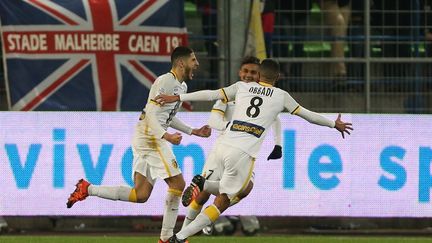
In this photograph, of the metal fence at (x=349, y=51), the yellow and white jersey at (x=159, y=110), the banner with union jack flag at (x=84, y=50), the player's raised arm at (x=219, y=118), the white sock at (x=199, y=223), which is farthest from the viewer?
the metal fence at (x=349, y=51)

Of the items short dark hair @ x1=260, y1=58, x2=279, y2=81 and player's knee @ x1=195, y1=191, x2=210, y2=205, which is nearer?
short dark hair @ x1=260, y1=58, x2=279, y2=81

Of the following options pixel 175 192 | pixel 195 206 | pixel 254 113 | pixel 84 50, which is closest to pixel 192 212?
pixel 195 206

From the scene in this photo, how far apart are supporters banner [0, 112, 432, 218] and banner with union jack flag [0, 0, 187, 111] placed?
80 cm

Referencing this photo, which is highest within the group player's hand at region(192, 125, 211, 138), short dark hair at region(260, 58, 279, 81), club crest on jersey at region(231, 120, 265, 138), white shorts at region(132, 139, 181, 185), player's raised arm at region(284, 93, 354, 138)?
short dark hair at region(260, 58, 279, 81)

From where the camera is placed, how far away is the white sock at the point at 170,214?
13.7 meters

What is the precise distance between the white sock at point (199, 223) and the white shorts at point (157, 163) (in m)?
1.01

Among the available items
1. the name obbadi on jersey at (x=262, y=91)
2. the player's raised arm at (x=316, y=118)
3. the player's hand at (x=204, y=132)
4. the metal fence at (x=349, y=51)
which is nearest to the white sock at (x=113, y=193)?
the player's hand at (x=204, y=132)

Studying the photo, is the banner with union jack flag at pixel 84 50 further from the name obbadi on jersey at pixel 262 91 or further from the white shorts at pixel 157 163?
the name obbadi on jersey at pixel 262 91

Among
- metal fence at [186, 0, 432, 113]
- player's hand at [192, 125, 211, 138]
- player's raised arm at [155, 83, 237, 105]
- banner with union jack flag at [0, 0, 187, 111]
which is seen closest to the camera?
player's raised arm at [155, 83, 237, 105]

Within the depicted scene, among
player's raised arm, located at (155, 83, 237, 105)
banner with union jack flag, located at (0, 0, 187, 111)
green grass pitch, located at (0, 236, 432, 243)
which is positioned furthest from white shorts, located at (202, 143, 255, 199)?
banner with union jack flag, located at (0, 0, 187, 111)

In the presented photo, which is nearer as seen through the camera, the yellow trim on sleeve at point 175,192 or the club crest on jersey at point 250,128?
the club crest on jersey at point 250,128

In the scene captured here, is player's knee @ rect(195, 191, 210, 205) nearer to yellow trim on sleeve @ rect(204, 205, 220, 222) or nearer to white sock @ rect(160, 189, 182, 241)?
white sock @ rect(160, 189, 182, 241)

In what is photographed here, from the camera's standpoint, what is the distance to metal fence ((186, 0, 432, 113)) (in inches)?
728

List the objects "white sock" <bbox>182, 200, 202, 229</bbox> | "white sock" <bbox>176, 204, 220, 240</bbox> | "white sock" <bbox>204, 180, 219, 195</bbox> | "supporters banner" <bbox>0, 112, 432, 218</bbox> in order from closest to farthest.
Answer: "white sock" <bbox>176, 204, 220, 240</bbox>, "white sock" <bbox>182, 200, 202, 229</bbox>, "white sock" <bbox>204, 180, 219, 195</bbox>, "supporters banner" <bbox>0, 112, 432, 218</bbox>
